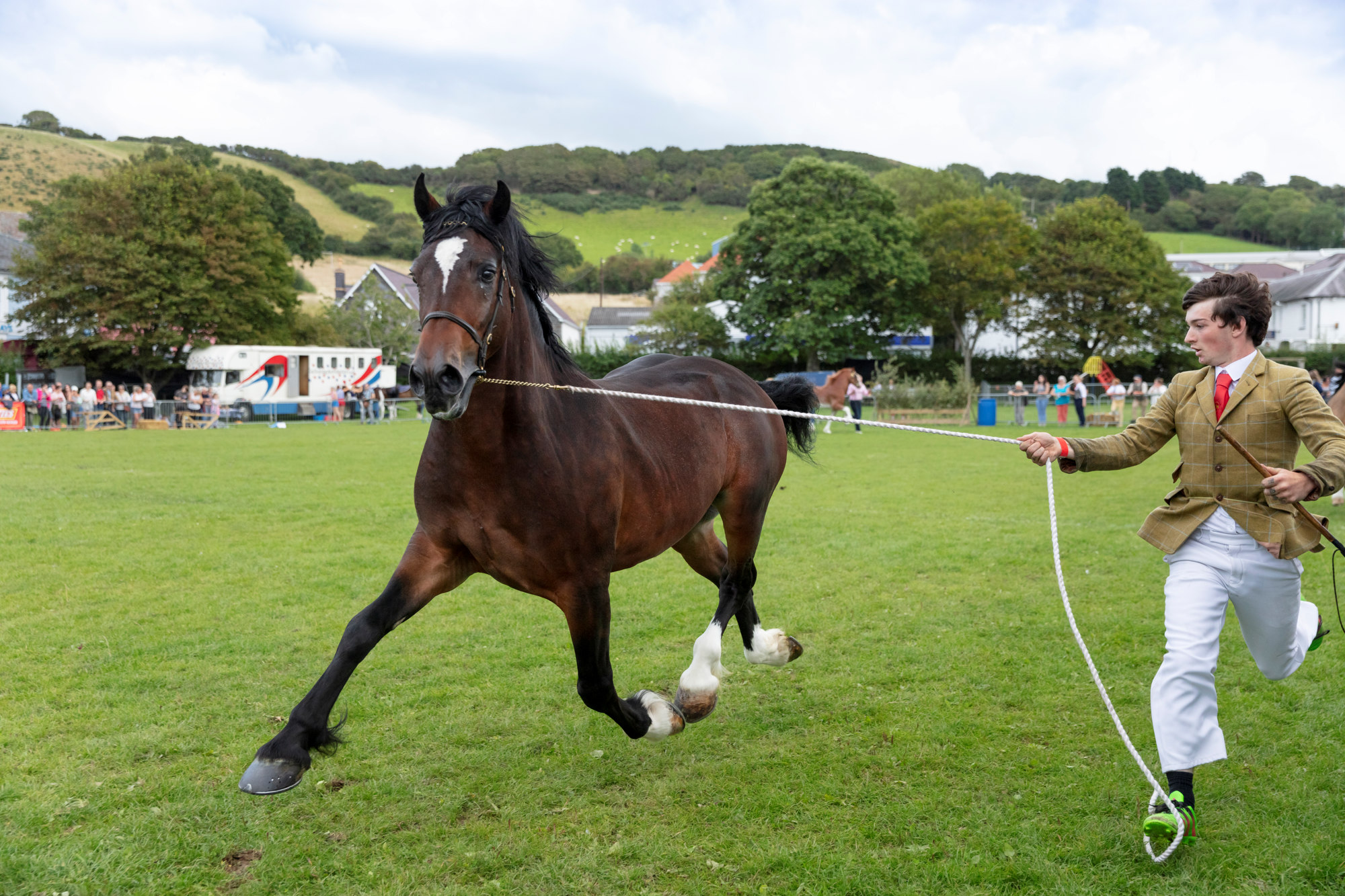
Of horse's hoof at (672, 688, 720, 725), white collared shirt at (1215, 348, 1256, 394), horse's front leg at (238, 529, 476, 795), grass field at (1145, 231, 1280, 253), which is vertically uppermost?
grass field at (1145, 231, 1280, 253)

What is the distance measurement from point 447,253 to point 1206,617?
3386 millimetres

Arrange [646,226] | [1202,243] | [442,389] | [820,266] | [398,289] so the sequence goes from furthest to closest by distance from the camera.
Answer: [646,226]
[1202,243]
[398,289]
[820,266]
[442,389]

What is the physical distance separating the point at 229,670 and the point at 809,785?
12.7ft

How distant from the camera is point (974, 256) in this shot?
52406mm

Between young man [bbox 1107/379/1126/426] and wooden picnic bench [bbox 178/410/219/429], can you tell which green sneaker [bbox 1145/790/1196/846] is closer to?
young man [bbox 1107/379/1126/426]

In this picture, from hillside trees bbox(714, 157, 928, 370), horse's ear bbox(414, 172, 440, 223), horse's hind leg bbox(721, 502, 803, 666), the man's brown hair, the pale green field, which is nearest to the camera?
the man's brown hair

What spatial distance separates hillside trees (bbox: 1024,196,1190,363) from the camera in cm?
5181

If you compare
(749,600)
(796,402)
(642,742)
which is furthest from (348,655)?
(796,402)

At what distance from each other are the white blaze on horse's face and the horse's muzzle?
40cm

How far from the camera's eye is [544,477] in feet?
12.7

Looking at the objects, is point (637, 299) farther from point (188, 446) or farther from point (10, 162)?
point (188, 446)

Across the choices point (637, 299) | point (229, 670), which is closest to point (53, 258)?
point (229, 670)

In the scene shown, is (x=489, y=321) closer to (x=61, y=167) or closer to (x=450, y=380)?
(x=450, y=380)

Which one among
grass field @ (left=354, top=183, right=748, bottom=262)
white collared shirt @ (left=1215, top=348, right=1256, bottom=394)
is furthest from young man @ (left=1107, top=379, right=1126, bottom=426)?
grass field @ (left=354, top=183, right=748, bottom=262)
